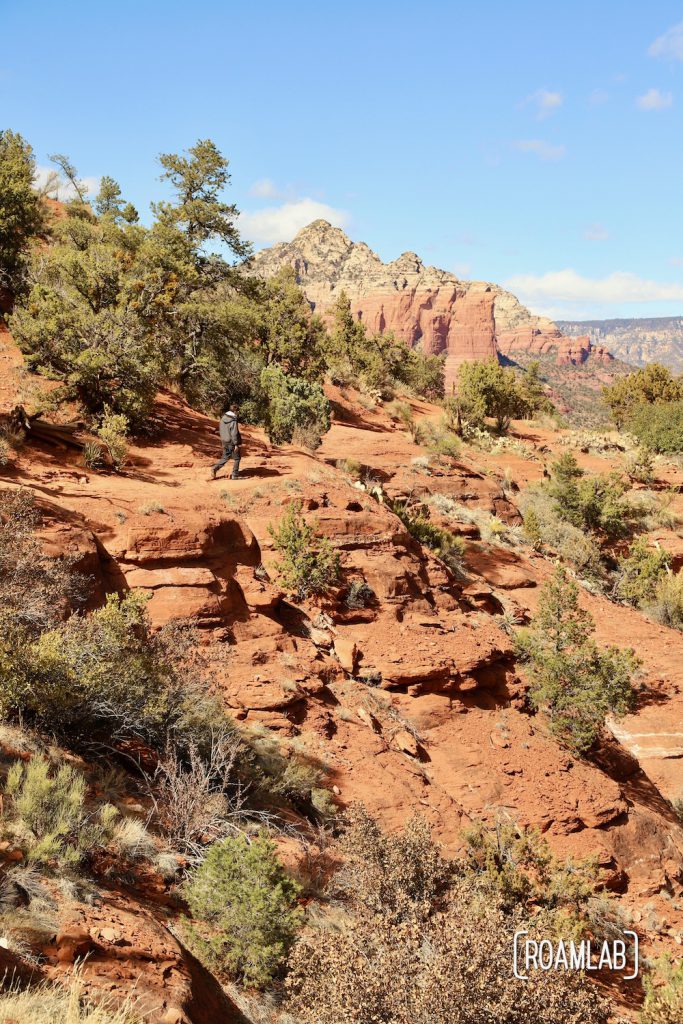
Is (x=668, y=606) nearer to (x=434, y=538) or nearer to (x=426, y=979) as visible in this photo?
(x=434, y=538)

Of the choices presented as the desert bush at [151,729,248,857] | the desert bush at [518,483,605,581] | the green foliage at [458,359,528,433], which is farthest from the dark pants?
the green foliage at [458,359,528,433]

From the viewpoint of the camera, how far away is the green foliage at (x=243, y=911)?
4582mm

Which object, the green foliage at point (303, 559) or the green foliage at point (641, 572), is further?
the green foliage at point (641, 572)

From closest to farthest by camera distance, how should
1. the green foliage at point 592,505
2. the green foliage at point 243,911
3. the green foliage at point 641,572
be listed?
1. the green foliage at point 243,911
2. the green foliage at point 641,572
3. the green foliage at point 592,505

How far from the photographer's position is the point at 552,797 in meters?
9.20

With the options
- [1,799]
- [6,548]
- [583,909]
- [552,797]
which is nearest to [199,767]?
[1,799]

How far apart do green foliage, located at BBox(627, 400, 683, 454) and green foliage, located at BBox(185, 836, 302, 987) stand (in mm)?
31987

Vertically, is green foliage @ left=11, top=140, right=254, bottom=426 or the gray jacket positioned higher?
green foliage @ left=11, top=140, right=254, bottom=426

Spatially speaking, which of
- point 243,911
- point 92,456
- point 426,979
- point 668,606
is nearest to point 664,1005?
point 426,979

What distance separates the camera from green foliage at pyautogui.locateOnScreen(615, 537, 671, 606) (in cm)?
1858

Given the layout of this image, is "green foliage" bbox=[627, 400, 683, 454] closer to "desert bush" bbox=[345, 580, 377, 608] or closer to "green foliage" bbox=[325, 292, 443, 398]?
"green foliage" bbox=[325, 292, 443, 398]

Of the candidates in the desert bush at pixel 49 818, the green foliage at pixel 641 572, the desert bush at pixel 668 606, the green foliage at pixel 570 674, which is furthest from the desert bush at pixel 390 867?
the green foliage at pixel 641 572

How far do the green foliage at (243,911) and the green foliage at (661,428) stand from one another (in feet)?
105

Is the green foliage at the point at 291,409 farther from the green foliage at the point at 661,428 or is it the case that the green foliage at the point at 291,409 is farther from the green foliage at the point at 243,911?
the green foliage at the point at 661,428
